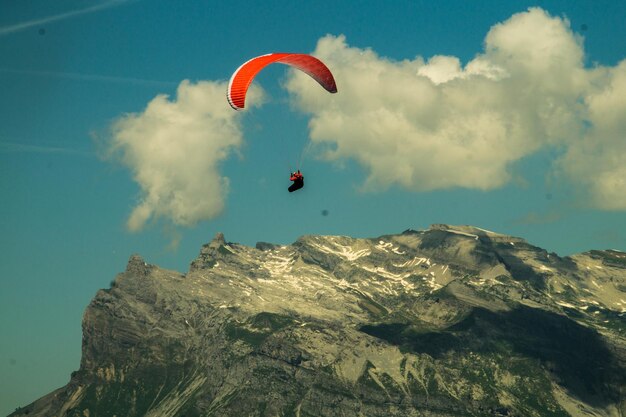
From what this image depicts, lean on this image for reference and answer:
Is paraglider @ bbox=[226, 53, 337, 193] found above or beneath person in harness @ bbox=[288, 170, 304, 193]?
above

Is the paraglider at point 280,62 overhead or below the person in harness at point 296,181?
overhead

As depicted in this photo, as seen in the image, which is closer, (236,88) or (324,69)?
(236,88)

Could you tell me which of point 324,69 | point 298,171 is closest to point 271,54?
point 324,69

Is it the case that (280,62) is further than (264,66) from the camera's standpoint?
Yes

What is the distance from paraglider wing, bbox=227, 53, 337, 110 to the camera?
170000mm

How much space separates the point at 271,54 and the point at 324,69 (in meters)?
10.3

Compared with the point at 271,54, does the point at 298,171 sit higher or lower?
lower

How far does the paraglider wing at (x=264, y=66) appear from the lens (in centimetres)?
17000

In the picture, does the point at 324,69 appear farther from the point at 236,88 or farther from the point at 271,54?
the point at 236,88

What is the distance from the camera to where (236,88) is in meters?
172

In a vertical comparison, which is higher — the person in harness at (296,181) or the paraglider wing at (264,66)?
the paraglider wing at (264,66)

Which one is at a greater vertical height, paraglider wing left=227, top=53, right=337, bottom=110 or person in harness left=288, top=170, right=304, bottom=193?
paraglider wing left=227, top=53, right=337, bottom=110

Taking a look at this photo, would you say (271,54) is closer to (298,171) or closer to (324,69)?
(324,69)

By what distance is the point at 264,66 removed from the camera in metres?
179
